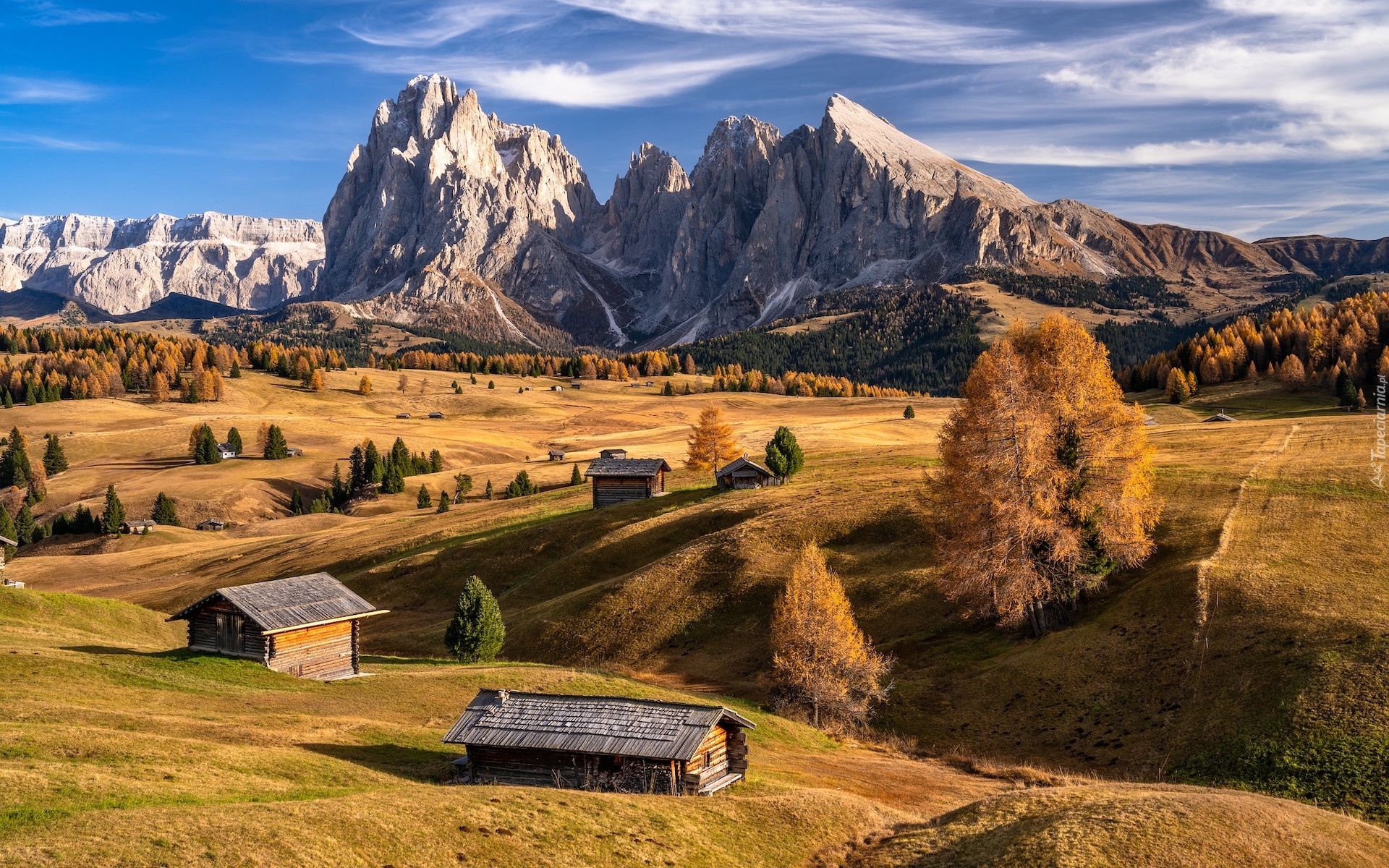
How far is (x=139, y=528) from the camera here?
119750mm

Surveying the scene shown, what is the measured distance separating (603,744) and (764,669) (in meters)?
22.5

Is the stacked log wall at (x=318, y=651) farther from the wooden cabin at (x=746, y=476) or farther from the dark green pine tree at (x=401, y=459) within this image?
the dark green pine tree at (x=401, y=459)

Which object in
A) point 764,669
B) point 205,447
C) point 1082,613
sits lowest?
point 764,669

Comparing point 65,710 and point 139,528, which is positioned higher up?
point 65,710

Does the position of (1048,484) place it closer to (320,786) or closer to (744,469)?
(320,786)

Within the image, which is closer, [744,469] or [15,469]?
[744,469]

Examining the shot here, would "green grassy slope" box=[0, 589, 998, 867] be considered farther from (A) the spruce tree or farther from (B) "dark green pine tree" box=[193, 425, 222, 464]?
(B) "dark green pine tree" box=[193, 425, 222, 464]

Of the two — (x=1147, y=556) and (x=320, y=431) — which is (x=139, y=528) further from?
(x=1147, y=556)

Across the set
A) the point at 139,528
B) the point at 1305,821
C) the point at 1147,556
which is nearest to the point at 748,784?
the point at 1305,821

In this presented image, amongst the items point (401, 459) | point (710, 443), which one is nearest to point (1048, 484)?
point (710, 443)

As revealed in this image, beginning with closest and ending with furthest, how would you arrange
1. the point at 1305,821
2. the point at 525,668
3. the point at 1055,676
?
the point at 1305,821, the point at 1055,676, the point at 525,668

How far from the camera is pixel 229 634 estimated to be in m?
48.0

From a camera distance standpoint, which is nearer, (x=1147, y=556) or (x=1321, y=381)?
(x=1147, y=556)

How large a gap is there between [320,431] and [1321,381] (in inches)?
6709
